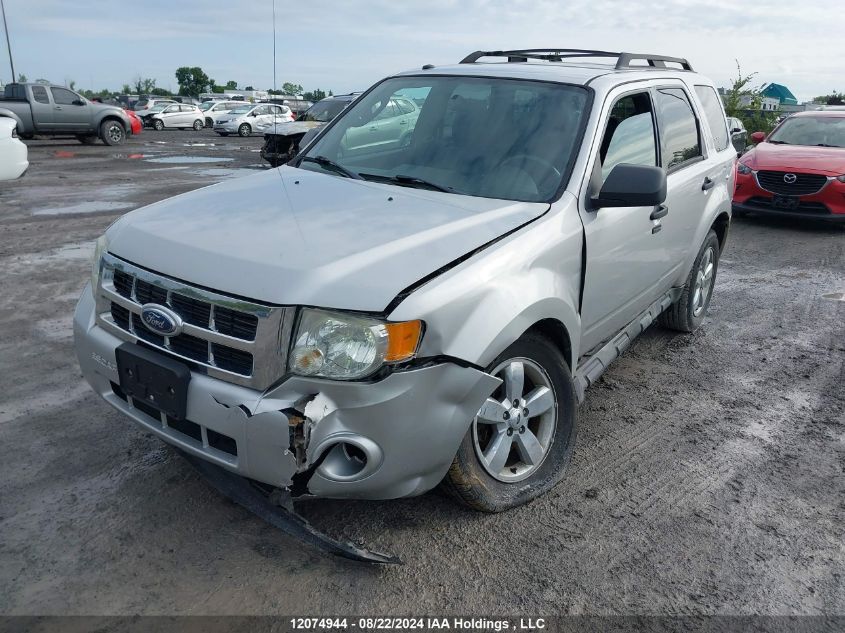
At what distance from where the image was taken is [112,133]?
2258 centimetres

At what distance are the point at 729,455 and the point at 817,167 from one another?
7.19 metres

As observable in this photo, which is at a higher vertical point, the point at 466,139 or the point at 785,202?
the point at 466,139

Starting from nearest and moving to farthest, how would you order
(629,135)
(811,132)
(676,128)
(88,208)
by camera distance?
(629,135)
(676,128)
(88,208)
(811,132)

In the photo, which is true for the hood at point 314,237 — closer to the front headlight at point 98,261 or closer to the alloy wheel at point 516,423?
the front headlight at point 98,261

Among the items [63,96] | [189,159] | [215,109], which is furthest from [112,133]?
[215,109]

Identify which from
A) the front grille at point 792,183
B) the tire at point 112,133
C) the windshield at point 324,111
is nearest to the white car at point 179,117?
the tire at point 112,133

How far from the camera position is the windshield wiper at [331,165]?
12.2 ft

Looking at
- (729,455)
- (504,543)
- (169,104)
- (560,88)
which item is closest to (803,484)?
(729,455)

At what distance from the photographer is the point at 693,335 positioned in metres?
5.54

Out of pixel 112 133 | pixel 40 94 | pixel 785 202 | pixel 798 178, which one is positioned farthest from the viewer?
pixel 112 133

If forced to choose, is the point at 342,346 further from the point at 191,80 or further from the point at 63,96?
the point at 191,80

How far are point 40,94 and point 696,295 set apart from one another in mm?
21080

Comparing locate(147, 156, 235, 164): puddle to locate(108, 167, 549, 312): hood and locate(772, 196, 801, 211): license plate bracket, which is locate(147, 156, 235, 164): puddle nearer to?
locate(772, 196, 801, 211): license plate bracket

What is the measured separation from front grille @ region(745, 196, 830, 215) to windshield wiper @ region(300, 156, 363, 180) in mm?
7711
